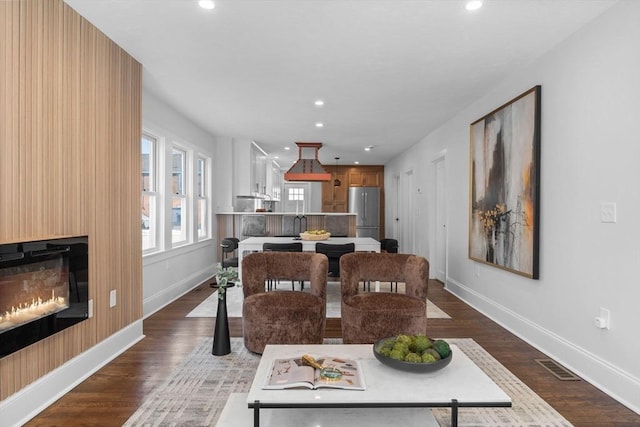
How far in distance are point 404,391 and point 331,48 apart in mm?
2670

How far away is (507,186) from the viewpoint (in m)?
3.79

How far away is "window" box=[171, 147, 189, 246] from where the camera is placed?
18.1ft

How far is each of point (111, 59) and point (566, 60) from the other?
3.71 metres

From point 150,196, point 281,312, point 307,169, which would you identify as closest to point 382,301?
point 281,312

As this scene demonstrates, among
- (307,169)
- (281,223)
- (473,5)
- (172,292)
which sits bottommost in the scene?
(172,292)

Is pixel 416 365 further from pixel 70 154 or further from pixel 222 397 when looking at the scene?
pixel 70 154

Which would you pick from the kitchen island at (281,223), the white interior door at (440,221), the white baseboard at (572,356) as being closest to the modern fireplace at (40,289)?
the white baseboard at (572,356)

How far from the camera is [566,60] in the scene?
9.79 ft

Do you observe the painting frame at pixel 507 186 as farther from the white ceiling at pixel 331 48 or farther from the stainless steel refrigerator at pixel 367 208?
the stainless steel refrigerator at pixel 367 208

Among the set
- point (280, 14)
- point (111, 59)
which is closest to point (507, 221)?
point (280, 14)

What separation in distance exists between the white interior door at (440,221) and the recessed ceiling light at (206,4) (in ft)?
14.5

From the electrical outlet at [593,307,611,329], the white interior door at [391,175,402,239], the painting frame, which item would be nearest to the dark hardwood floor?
the electrical outlet at [593,307,611,329]

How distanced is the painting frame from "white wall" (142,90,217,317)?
3888 millimetres

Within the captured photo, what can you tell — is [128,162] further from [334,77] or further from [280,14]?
[334,77]
